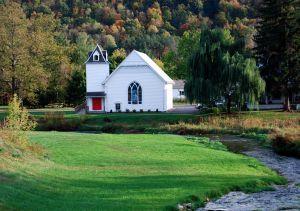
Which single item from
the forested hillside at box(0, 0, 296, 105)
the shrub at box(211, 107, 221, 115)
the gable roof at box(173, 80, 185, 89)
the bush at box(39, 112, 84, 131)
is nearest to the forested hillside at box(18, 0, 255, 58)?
the forested hillside at box(0, 0, 296, 105)

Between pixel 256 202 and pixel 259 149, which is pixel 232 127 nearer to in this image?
pixel 259 149

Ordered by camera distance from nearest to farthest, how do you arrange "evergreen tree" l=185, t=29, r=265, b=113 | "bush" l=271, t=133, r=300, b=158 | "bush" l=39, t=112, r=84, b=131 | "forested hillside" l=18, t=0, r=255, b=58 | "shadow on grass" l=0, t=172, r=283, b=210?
"shadow on grass" l=0, t=172, r=283, b=210 < "bush" l=271, t=133, r=300, b=158 < "evergreen tree" l=185, t=29, r=265, b=113 < "bush" l=39, t=112, r=84, b=131 < "forested hillside" l=18, t=0, r=255, b=58

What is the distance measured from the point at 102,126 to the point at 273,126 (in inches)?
700

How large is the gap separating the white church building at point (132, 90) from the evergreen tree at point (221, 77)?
12051mm

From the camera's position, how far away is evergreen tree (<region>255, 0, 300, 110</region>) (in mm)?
57969

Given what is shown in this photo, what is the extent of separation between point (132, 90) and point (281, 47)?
2011cm

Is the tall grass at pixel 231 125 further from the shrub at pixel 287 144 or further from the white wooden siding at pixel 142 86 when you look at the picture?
the white wooden siding at pixel 142 86

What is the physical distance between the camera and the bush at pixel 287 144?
33.4 m

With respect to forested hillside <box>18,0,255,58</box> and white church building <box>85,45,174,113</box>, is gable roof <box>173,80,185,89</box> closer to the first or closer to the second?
forested hillside <box>18,0,255,58</box>

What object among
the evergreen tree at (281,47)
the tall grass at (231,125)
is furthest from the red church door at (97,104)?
the evergreen tree at (281,47)

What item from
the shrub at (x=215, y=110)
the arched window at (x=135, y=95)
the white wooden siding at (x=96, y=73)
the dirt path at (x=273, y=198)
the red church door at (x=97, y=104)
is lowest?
the dirt path at (x=273, y=198)

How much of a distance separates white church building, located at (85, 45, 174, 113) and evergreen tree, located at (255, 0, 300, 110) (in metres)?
14.2

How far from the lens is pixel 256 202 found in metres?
18.2

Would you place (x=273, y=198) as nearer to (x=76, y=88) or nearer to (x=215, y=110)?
(x=215, y=110)
